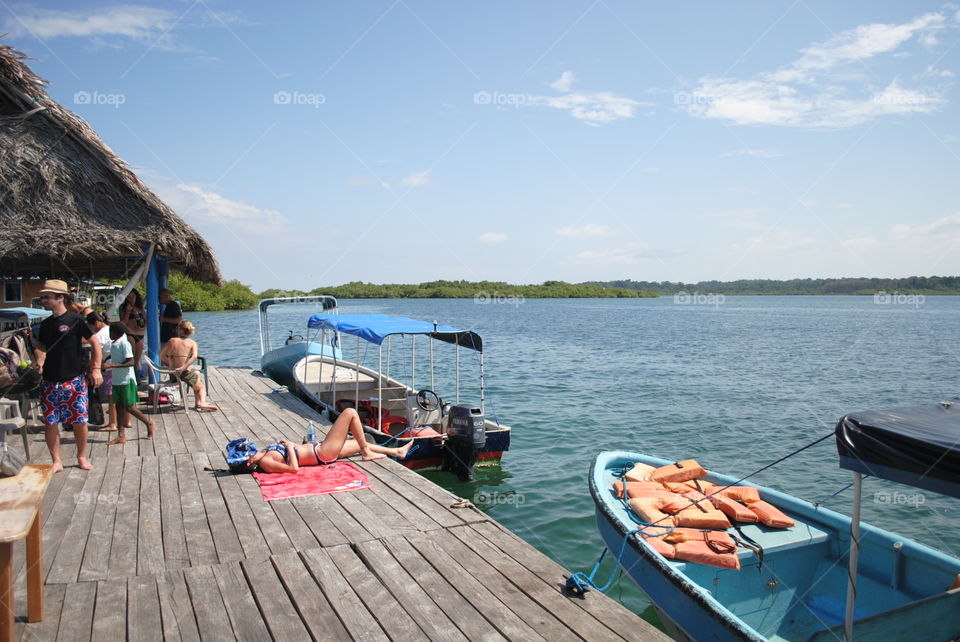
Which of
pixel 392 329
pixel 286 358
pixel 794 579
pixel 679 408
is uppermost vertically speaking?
pixel 392 329

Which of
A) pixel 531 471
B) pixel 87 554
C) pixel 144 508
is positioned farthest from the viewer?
pixel 531 471

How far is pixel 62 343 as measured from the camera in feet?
21.0

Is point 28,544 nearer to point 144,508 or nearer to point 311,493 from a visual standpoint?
point 144,508

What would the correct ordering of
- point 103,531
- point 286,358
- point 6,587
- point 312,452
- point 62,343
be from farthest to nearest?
point 286,358 → point 312,452 → point 62,343 → point 103,531 → point 6,587

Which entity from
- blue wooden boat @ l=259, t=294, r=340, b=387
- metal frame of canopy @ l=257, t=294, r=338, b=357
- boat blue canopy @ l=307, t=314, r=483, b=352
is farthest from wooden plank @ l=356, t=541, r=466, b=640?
metal frame of canopy @ l=257, t=294, r=338, b=357

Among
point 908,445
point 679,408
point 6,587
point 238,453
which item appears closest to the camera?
point 6,587

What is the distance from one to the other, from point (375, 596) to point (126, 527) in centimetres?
251

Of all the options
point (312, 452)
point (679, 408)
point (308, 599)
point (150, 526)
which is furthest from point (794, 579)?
point (679, 408)

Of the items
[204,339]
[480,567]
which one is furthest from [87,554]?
[204,339]

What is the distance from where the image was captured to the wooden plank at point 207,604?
11.8ft

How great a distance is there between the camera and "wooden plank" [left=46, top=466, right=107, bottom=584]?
4.28m

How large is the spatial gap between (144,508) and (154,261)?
21.7 feet

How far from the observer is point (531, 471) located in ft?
39.5

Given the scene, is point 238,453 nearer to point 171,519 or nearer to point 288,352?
point 171,519
